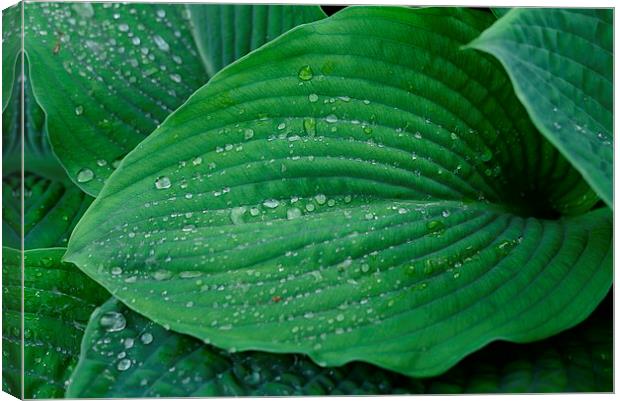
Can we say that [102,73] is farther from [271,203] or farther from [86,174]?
[271,203]

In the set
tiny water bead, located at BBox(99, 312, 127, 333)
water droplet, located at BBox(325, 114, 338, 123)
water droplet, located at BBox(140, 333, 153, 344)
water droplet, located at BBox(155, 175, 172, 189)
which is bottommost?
water droplet, located at BBox(140, 333, 153, 344)

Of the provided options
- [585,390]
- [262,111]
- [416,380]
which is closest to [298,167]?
[262,111]

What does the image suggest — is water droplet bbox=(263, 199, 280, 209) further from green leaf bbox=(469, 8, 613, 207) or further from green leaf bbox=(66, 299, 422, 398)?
green leaf bbox=(469, 8, 613, 207)

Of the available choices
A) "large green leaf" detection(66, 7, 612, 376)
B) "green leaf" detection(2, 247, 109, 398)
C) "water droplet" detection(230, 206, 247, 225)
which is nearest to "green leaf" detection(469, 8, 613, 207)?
"large green leaf" detection(66, 7, 612, 376)

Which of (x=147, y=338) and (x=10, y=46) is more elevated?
(x=10, y=46)

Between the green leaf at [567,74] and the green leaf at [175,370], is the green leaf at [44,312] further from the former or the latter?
the green leaf at [567,74]

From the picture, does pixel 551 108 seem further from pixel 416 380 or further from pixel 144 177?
pixel 144 177

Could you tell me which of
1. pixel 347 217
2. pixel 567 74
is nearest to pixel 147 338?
pixel 347 217
